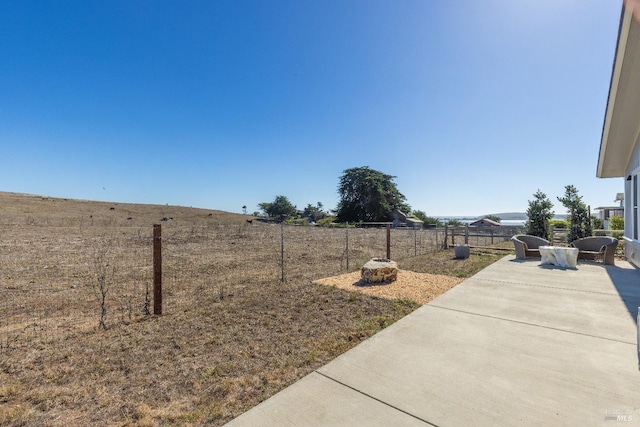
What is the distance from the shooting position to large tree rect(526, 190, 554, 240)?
38.7ft

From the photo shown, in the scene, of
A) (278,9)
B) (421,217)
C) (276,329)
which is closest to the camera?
(276,329)

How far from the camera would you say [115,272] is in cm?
771

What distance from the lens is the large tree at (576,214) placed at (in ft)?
36.2

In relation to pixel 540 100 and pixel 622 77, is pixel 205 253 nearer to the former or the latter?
pixel 622 77

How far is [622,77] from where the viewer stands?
5.46 metres

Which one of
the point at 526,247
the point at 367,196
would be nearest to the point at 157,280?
the point at 526,247

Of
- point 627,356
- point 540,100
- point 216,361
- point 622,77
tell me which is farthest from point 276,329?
point 540,100

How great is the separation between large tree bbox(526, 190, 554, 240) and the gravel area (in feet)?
25.9

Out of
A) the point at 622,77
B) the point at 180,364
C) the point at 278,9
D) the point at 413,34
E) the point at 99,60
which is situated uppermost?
the point at 278,9

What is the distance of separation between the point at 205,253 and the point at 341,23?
9.86m

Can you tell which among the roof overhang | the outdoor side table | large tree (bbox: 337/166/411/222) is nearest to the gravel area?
the outdoor side table

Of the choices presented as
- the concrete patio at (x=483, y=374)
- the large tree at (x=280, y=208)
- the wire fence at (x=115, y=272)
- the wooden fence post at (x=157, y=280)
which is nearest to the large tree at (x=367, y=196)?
the large tree at (x=280, y=208)

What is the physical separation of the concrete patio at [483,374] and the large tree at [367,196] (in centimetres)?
4032

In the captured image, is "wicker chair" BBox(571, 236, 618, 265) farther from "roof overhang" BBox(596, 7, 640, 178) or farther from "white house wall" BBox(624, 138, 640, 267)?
"roof overhang" BBox(596, 7, 640, 178)
